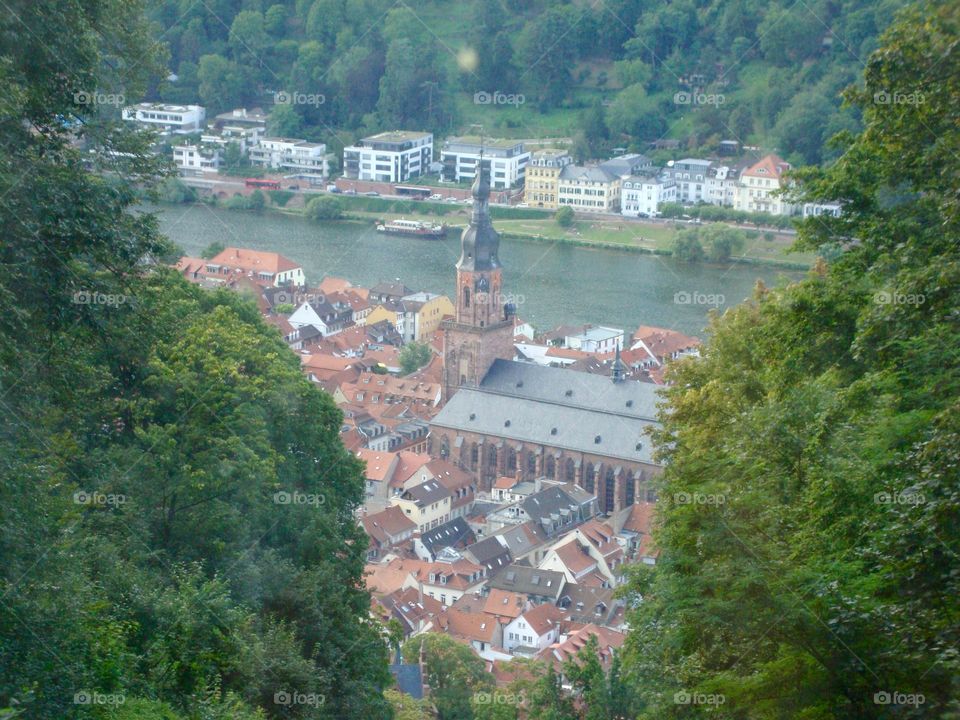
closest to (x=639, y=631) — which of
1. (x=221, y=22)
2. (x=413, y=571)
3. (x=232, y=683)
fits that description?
(x=232, y=683)

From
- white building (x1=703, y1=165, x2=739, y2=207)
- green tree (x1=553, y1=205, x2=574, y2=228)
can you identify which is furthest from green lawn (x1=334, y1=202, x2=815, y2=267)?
white building (x1=703, y1=165, x2=739, y2=207)

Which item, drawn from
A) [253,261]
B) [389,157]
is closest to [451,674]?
[253,261]

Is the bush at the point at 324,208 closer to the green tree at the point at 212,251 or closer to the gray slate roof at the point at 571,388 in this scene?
the green tree at the point at 212,251

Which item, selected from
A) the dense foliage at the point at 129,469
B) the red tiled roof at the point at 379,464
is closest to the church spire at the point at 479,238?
the red tiled roof at the point at 379,464

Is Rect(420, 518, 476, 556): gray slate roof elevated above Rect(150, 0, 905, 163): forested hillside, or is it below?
below

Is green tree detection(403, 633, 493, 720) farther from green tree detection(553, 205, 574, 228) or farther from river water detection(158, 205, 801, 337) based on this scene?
green tree detection(553, 205, 574, 228)
